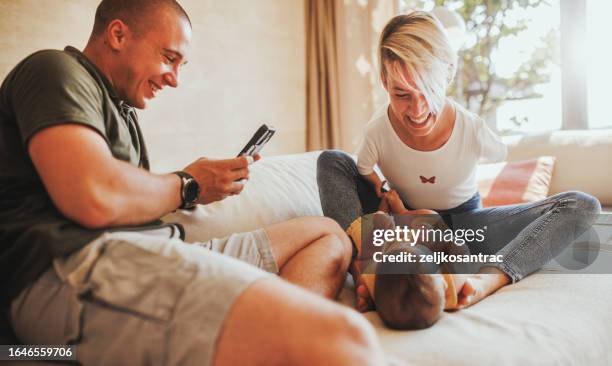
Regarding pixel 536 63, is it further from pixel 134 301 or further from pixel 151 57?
pixel 134 301

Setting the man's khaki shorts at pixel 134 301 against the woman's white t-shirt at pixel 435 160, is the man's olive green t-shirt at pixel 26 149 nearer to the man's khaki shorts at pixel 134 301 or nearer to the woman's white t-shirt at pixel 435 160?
the man's khaki shorts at pixel 134 301

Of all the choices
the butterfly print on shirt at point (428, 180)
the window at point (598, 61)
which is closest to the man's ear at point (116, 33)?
the butterfly print on shirt at point (428, 180)

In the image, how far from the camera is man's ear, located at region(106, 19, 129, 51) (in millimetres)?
1192

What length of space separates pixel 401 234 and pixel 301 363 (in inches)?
30.2

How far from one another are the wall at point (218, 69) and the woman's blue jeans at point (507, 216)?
106cm

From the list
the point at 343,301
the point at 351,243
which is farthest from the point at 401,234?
the point at 343,301

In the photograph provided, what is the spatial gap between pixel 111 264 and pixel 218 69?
202 centimetres

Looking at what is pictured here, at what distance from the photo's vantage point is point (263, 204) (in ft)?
5.52

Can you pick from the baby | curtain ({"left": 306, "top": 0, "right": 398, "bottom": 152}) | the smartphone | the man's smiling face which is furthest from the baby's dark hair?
curtain ({"left": 306, "top": 0, "right": 398, "bottom": 152})

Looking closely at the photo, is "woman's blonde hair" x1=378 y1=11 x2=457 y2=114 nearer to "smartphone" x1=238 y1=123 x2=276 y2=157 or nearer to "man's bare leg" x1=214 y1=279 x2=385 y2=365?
"smartphone" x1=238 y1=123 x2=276 y2=157

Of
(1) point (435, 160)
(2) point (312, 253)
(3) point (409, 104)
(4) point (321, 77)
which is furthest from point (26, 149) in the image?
(4) point (321, 77)

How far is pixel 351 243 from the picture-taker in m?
1.44

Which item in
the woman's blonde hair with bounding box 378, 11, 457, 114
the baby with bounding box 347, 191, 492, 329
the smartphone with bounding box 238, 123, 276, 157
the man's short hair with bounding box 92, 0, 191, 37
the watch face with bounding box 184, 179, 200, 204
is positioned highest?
the man's short hair with bounding box 92, 0, 191, 37

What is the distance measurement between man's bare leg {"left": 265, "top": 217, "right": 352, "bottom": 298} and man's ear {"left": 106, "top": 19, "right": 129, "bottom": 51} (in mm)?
554
